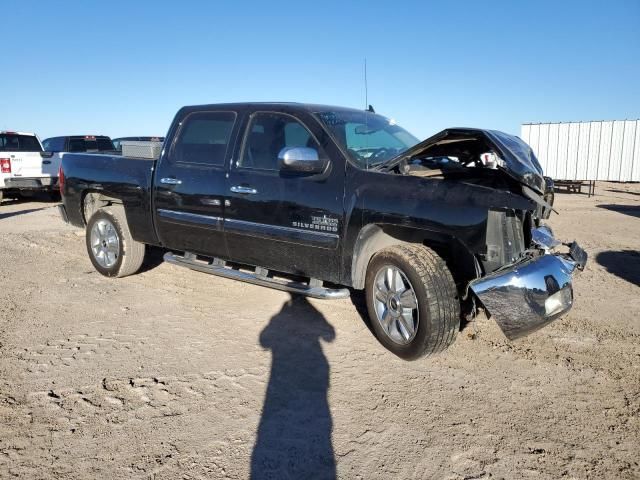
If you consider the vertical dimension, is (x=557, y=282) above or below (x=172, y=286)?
above

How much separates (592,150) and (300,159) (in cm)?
1849

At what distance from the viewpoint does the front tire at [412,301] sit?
3.46 meters

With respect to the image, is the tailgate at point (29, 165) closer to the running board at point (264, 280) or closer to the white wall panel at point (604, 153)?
the running board at point (264, 280)

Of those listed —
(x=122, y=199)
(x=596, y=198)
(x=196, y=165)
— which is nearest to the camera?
(x=196, y=165)

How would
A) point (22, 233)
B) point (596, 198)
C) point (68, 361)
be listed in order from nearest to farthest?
point (68, 361)
point (22, 233)
point (596, 198)

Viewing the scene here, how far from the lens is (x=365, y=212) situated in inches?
149

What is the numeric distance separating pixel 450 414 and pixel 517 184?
5.53 feet

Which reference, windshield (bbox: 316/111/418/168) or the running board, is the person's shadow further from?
windshield (bbox: 316/111/418/168)

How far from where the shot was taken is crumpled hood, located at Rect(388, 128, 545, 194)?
11.5 ft

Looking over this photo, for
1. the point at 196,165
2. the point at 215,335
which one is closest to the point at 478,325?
the point at 215,335

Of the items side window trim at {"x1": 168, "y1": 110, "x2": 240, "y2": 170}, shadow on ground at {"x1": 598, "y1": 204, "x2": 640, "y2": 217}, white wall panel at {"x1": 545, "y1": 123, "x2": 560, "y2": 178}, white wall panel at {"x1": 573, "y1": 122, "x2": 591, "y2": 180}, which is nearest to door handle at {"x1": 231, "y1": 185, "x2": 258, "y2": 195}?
side window trim at {"x1": 168, "y1": 110, "x2": 240, "y2": 170}

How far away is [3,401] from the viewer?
308 centimetres

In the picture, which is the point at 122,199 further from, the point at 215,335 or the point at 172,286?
the point at 215,335

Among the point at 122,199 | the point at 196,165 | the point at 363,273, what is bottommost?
the point at 363,273
